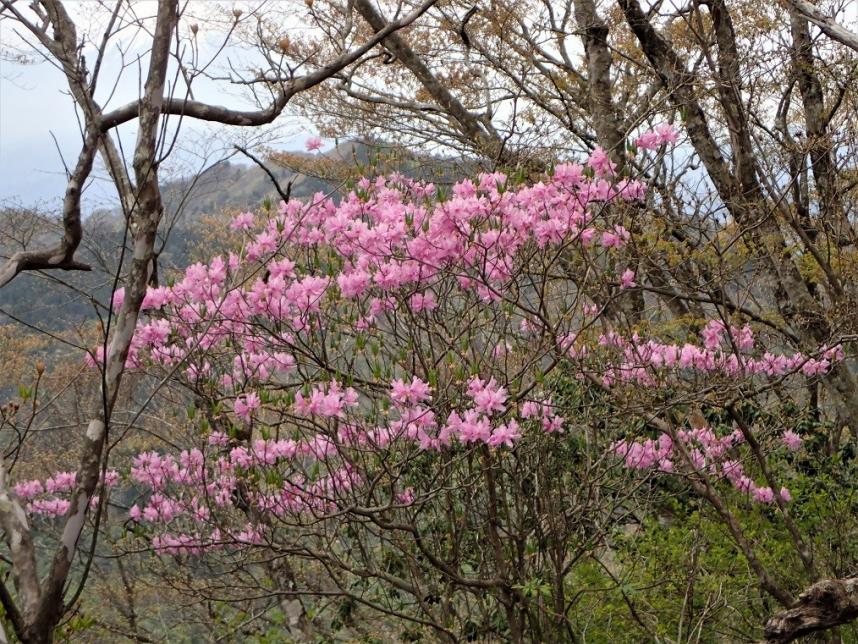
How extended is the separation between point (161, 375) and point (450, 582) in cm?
171

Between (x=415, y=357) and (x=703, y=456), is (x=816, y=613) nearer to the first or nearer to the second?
(x=415, y=357)

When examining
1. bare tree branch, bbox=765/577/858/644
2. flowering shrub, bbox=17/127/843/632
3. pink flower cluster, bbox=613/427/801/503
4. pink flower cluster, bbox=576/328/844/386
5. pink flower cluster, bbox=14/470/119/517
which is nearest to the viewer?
bare tree branch, bbox=765/577/858/644

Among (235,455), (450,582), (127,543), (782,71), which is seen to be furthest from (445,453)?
(782,71)

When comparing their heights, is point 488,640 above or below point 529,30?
below

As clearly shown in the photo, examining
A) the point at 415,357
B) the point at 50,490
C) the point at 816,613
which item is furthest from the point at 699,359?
the point at 50,490

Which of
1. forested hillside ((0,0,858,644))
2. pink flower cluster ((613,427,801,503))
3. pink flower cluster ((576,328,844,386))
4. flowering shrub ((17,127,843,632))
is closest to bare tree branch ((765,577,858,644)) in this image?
forested hillside ((0,0,858,644))

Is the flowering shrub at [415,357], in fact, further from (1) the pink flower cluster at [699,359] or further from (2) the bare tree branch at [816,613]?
(2) the bare tree branch at [816,613]

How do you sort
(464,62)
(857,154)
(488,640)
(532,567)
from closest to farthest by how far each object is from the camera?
(532,567), (488,640), (857,154), (464,62)

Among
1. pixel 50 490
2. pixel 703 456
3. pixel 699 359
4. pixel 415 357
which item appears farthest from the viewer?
pixel 50 490

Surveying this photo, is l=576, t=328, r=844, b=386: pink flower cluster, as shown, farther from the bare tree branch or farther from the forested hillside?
the bare tree branch

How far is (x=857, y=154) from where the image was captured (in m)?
6.06

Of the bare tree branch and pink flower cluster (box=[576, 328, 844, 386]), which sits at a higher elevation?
pink flower cluster (box=[576, 328, 844, 386])

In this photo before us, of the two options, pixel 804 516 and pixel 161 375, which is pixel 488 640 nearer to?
pixel 161 375

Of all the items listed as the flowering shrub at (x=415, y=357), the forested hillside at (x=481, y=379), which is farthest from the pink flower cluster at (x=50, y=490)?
the flowering shrub at (x=415, y=357)
